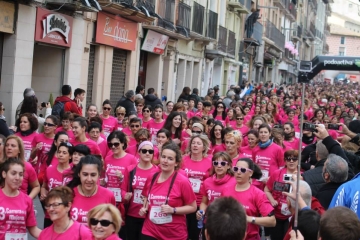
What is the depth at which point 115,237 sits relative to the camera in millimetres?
5445

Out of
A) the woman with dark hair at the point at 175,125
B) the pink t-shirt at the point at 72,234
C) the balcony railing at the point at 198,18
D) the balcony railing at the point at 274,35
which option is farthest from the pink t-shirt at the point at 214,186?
the balcony railing at the point at 274,35

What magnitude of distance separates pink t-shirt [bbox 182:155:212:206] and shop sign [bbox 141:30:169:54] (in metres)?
15.2

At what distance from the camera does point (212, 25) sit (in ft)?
105

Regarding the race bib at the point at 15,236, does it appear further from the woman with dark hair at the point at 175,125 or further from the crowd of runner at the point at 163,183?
the woman with dark hair at the point at 175,125

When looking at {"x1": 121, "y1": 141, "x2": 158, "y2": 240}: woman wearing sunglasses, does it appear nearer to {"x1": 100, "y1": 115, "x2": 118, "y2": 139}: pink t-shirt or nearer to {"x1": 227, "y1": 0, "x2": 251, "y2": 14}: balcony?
{"x1": 100, "y1": 115, "x2": 118, "y2": 139}: pink t-shirt

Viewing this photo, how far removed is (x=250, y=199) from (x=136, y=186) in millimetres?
1445

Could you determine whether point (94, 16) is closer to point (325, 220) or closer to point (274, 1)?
point (325, 220)

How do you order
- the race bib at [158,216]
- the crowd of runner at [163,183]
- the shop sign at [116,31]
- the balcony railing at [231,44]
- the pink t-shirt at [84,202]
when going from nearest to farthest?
1. the crowd of runner at [163,183]
2. the pink t-shirt at [84,202]
3. the race bib at [158,216]
4. the shop sign at [116,31]
5. the balcony railing at [231,44]

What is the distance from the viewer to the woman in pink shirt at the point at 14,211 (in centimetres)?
628

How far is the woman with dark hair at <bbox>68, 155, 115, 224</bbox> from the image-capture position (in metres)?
6.54

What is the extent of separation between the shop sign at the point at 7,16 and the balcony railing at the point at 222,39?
20.9m

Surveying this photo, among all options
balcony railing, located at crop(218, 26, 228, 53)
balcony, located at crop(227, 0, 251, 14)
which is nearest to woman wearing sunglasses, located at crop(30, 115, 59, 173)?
balcony railing, located at crop(218, 26, 228, 53)

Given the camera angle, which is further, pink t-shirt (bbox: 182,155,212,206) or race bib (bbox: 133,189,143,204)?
pink t-shirt (bbox: 182,155,212,206)

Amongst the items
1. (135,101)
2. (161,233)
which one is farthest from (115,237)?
(135,101)
